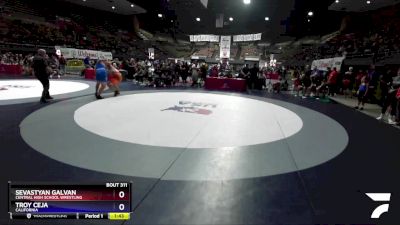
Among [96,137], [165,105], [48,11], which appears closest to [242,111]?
[165,105]

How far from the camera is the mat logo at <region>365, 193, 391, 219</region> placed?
242cm

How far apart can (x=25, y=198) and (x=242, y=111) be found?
238 inches

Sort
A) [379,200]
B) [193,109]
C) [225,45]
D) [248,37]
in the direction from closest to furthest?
[379,200]
[193,109]
[225,45]
[248,37]

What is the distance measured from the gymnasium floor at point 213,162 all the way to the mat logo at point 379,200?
45mm

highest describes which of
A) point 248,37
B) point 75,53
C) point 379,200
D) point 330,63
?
point 248,37

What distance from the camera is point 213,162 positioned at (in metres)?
3.59

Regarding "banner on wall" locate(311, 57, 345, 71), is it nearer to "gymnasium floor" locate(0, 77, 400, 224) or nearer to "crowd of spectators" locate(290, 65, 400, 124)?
"crowd of spectators" locate(290, 65, 400, 124)

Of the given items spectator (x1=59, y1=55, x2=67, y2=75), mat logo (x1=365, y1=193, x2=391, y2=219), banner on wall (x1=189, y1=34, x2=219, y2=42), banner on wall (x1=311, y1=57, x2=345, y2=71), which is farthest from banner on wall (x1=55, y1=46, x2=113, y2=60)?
mat logo (x1=365, y1=193, x2=391, y2=219)

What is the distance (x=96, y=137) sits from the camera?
4.41 metres
